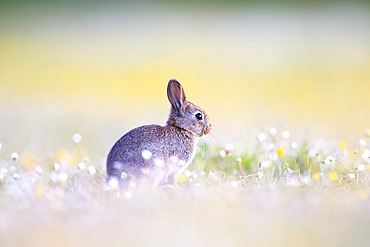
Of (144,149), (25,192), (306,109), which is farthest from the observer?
(306,109)

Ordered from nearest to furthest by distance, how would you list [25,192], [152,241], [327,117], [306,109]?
[152,241], [25,192], [327,117], [306,109]

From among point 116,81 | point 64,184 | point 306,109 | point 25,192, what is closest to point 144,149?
point 64,184

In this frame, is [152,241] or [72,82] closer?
[152,241]

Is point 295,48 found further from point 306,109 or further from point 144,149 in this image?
point 144,149

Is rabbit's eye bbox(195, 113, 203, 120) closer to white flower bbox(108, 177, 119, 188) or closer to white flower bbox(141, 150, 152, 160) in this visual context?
white flower bbox(141, 150, 152, 160)

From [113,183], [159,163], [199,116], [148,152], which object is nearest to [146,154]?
[148,152]

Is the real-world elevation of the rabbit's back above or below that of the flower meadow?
above

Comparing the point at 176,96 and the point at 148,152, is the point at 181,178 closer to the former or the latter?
the point at 148,152

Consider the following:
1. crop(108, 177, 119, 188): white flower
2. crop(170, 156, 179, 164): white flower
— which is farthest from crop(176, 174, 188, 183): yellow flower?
crop(108, 177, 119, 188): white flower
